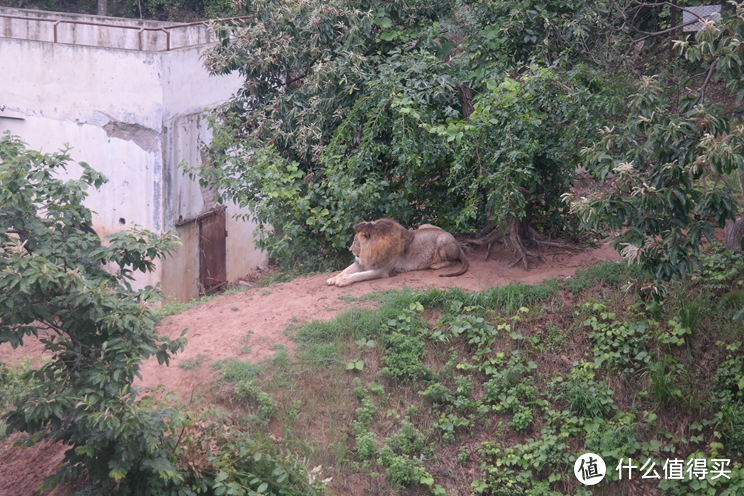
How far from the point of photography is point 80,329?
4.57 m

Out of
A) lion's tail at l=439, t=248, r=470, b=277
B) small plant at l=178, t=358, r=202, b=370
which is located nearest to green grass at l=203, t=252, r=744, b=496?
small plant at l=178, t=358, r=202, b=370

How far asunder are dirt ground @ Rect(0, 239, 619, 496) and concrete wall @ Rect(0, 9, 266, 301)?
11.8ft

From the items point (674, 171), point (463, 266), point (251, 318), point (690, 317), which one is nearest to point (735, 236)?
point (690, 317)

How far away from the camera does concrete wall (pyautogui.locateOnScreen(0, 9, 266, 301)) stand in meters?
11.5

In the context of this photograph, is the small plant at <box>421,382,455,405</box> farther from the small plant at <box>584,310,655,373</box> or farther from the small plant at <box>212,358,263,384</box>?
the small plant at <box>212,358,263,384</box>

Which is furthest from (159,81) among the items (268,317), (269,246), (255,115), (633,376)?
(633,376)

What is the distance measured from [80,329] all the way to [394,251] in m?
4.60

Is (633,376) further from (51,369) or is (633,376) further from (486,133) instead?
(51,369)

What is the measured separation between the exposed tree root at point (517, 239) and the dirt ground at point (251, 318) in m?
0.11

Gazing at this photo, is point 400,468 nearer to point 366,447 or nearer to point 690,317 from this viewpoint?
point 366,447

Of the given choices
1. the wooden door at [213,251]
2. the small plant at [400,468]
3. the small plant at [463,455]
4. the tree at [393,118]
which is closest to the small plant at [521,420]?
the small plant at [463,455]

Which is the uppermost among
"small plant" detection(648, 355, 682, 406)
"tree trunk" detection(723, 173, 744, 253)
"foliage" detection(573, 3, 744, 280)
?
"foliage" detection(573, 3, 744, 280)

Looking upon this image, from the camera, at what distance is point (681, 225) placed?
209 inches

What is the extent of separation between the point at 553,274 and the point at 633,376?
1.83 m
